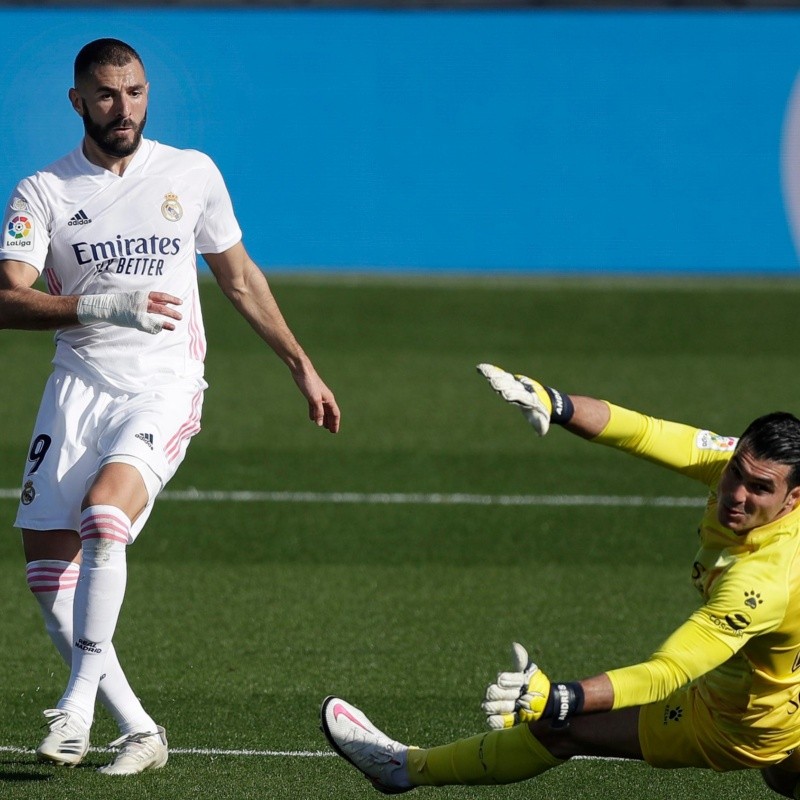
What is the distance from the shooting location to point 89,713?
16.6 ft

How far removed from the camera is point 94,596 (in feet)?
16.6

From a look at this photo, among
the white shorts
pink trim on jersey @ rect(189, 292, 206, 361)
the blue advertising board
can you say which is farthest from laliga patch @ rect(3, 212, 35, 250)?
the blue advertising board

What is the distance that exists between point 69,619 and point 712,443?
241 centimetres

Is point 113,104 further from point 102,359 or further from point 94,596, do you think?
point 94,596

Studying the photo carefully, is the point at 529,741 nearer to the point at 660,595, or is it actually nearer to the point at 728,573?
the point at 728,573

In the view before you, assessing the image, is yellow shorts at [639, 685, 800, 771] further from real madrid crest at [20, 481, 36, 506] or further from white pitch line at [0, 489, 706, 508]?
white pitch line at [0, 489, 706, 508]

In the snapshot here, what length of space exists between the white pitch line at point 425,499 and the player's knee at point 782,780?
199 inches

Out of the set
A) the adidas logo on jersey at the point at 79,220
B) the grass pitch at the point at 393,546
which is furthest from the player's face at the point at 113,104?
the grass pitch at the point at 393,546

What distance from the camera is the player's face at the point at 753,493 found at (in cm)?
424

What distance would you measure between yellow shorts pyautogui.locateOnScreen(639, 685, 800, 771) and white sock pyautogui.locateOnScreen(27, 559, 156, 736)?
74.9 inches

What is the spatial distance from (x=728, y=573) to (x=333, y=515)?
5.61 meters

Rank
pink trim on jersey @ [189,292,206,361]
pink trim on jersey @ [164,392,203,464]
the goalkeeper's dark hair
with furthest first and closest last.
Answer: pink trim on jersey @ [189,292,206,361] → pink trim on jersey @ [164,392,203,464] → the goalkeeper's dark hair

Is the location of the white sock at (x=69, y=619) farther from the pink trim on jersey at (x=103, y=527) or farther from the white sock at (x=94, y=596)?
the pink trim on jersey at (x=103, y=527)

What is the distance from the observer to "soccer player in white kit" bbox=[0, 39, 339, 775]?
5.09 m
